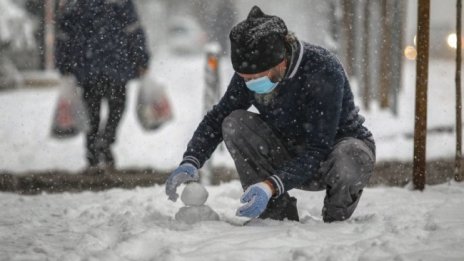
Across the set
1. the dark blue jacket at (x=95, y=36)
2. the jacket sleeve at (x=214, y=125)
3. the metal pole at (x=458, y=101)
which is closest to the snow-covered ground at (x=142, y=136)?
the dark blue jacket at (x=95, y=36)

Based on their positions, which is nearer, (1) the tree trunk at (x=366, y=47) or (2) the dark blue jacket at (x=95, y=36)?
(2) the dark blue jacket at (x=95, y=36)

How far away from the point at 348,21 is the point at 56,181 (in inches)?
235

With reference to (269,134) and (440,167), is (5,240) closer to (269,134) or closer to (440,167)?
(269,134)

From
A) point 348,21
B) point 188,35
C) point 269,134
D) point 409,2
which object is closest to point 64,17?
point 269,134

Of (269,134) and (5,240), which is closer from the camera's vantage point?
(5,240)

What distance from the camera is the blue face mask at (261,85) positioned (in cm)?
346

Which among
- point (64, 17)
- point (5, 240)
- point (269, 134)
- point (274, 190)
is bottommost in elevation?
point (5, 240)

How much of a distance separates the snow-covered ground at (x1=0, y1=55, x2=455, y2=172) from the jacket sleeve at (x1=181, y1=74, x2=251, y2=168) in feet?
9.64

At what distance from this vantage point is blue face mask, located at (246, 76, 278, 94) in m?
3.46

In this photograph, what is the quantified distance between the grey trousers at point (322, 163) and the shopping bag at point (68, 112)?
4.35 metres

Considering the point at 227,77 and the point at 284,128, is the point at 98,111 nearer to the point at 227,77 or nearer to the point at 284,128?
the point at 284,128

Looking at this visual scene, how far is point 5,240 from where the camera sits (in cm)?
336

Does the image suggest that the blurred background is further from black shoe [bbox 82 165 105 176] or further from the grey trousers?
the grey trousers

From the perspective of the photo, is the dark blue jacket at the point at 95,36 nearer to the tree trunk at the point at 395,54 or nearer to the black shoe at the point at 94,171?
the black shoe at the point at 94,171
